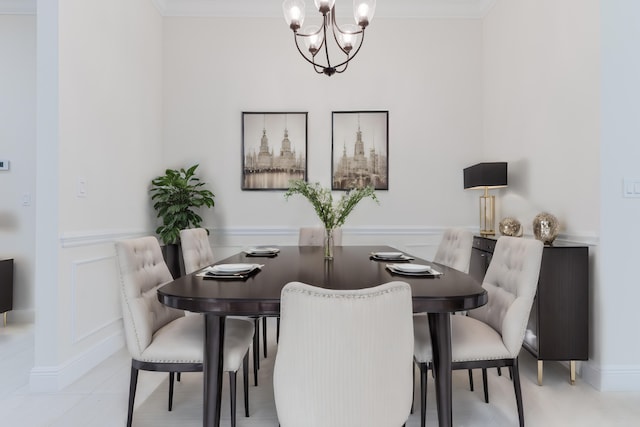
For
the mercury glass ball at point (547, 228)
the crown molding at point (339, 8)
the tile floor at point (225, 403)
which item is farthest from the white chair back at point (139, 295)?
the crown molding at point (339, 8)

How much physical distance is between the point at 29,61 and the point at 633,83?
16.8 feet

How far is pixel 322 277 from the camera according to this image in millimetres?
1777

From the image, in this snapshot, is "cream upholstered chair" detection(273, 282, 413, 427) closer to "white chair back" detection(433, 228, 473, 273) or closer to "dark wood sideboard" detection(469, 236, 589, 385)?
"white chair back" detection(433, 228, 473, 273)

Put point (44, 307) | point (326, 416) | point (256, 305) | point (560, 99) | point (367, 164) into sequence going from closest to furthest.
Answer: point (326, 416)
point (256, 305)
point (44, 307)
point (560, 99)
point (367, 164)

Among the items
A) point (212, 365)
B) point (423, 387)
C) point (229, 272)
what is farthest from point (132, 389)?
point (423, 387)

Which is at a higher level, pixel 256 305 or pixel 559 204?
pixel 559 204

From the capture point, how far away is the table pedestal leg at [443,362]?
1.55 metres

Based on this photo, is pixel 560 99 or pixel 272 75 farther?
pixel 272 75

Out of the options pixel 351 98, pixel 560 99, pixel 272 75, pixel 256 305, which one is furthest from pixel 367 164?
pixel 256 305

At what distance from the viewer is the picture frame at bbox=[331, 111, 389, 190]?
4.15m

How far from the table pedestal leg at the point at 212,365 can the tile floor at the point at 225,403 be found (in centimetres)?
60

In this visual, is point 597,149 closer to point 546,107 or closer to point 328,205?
point 546,107

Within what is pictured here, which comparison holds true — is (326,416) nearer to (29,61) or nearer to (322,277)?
(322,277)

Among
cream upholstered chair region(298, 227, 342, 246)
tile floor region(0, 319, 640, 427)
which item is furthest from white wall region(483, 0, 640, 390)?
cream upholstered chair region(298, 227, 342, 246)
